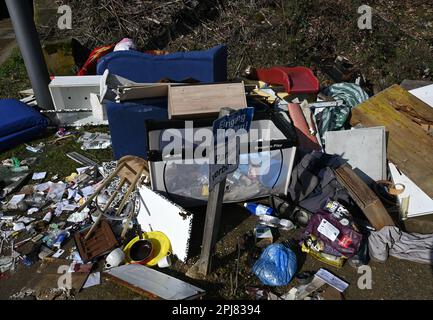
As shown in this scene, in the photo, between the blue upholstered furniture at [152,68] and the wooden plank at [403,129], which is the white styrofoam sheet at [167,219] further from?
the wooden plank at [403,129]

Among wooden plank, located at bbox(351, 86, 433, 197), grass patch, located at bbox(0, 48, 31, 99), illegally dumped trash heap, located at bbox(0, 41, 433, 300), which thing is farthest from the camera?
grass patch, located at bbox(0, 48, 31, 99)

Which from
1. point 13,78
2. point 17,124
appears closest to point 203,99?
point 17,124

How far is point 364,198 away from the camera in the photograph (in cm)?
439

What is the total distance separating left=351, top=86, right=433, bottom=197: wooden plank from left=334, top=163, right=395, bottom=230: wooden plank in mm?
850

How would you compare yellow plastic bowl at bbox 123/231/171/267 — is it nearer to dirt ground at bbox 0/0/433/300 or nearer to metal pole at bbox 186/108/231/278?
metal pole at bbox 186/108/231/278

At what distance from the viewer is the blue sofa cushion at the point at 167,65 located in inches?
227

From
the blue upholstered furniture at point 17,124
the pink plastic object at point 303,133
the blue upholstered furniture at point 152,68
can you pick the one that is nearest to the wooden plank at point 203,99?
the blue upholstered furniture at point 152,68

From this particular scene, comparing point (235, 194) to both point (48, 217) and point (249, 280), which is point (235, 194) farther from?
point (48, 217)

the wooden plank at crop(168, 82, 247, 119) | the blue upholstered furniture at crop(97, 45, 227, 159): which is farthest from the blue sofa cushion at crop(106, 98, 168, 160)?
the wooden plank at crop(168, 82, 247, 119)

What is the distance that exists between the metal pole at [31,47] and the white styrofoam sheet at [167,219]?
3.59 metres

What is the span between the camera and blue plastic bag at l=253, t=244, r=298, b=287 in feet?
12.8

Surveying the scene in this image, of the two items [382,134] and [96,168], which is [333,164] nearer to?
[382,134]

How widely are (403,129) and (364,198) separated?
4.74 feet

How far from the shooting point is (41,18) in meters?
9.36
